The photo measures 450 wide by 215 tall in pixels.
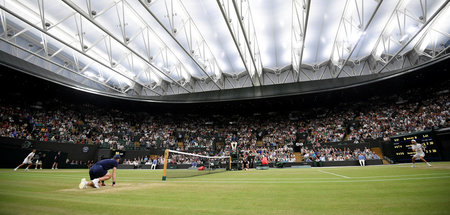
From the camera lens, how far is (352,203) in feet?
9.11

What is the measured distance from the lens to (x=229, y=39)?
21.9 meters

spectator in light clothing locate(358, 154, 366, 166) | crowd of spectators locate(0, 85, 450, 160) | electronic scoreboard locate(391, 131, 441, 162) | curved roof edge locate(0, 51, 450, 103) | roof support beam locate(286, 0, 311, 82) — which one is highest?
roof support beam locate(286, 0, 311, 82)

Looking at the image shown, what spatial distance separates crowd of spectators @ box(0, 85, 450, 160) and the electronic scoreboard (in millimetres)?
2131

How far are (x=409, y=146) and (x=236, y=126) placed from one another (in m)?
23.3

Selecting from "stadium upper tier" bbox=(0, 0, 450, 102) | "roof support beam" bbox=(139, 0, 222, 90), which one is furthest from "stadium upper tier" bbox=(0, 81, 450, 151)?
"roof support beam" bbox=(139, 0, 222, 90)

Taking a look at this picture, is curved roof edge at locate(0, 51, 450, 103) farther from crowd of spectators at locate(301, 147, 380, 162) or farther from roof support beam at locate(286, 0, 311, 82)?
crowd of spectators at locate(301, 147, 380, 162)

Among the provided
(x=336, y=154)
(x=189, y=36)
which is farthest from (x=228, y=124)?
(x=189, y=36)

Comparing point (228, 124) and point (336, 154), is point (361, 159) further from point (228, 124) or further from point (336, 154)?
point (228, 124)

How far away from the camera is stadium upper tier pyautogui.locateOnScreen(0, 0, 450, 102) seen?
16.6 metres

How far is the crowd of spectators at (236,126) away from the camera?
22.7 m

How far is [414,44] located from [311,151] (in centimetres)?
1711

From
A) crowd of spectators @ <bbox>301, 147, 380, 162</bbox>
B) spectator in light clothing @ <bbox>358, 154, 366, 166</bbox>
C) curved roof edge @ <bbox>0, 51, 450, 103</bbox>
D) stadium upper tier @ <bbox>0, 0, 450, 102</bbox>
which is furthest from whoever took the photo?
curved roof edge @ <bbox>0, 51, 450, 103</bbox>

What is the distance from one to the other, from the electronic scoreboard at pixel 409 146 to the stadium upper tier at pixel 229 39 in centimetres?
806

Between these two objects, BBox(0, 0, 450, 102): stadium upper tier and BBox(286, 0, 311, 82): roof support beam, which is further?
BBox(0, 0, 450, 102): stadium upper tier
